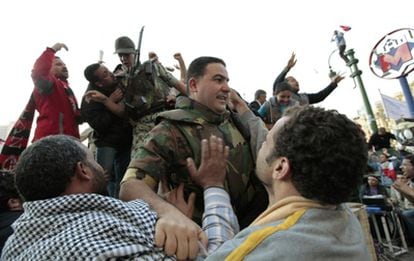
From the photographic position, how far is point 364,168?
4.06ft

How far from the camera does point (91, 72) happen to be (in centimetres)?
335

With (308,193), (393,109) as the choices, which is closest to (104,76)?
(308,193)

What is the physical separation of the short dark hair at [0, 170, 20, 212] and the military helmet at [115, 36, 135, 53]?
5.22 ft

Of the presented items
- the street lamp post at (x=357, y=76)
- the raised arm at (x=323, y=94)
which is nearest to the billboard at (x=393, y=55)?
the street lamp post at (x=357, y=76)

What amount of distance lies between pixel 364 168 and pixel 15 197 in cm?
238

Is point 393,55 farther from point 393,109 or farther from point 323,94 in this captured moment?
point 323,94

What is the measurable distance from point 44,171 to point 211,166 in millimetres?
743

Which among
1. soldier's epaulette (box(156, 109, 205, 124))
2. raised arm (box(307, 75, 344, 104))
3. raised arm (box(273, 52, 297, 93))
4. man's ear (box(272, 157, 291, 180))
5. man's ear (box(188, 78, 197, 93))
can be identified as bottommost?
raised arm (box(307, 75, 344, 104))

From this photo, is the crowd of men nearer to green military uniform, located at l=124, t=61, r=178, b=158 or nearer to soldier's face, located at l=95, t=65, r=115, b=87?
green military uniform, located at l=124, t=61, r=178, b=158

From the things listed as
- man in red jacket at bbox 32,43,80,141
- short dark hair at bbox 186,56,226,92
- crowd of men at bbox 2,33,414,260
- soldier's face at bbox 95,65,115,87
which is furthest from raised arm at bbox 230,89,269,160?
man in red jacket at bbox 32,43,80,141

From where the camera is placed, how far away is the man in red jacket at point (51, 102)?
3.33 metres

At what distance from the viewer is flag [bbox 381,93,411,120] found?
429 inches

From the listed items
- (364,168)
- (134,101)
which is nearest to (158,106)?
(134,101)

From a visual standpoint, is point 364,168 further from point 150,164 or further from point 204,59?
point 204,59
